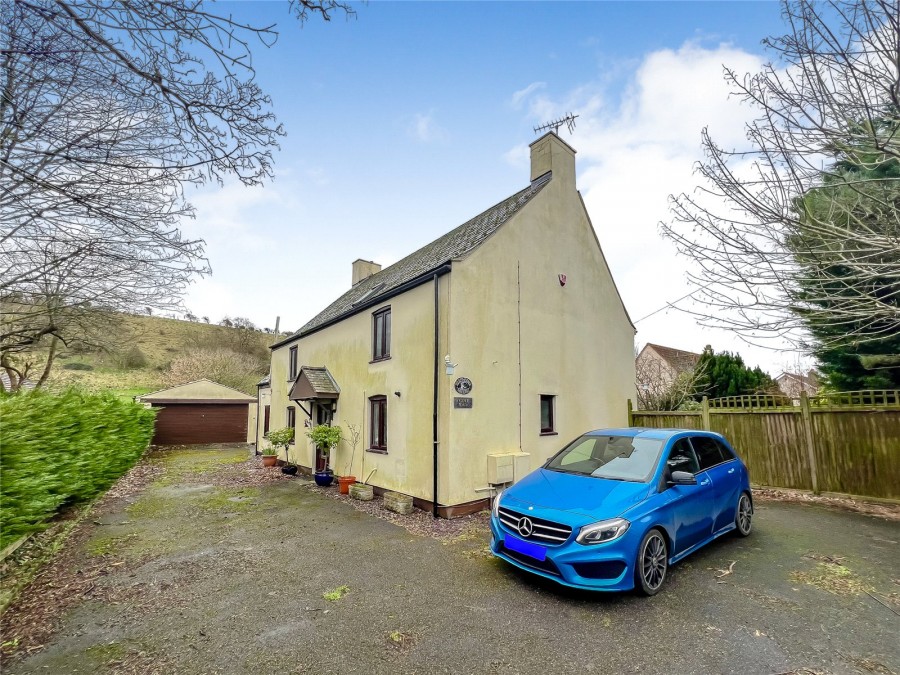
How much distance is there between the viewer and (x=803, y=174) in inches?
212

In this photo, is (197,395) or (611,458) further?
(197,395)

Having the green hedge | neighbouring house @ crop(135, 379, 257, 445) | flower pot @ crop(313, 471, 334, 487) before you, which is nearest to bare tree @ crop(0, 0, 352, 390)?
the green hedge

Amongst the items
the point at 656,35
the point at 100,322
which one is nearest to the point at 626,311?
the point at 656,35

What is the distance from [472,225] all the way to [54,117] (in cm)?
976

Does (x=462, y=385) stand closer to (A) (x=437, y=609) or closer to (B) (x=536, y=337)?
(B) (x=536, y=337)

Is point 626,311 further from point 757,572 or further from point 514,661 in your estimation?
point 514,661

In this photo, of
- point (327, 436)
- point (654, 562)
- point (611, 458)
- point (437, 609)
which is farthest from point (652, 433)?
point (327, 436)

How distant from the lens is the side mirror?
199 inches

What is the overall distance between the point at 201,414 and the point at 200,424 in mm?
598

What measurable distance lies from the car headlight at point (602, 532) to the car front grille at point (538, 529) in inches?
6.1

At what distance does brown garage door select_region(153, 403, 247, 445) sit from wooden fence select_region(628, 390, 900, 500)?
2523cm

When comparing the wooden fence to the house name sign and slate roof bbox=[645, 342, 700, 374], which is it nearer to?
the house name sign

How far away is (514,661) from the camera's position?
136 inches

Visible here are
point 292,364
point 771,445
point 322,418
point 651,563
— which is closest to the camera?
point 651,563
